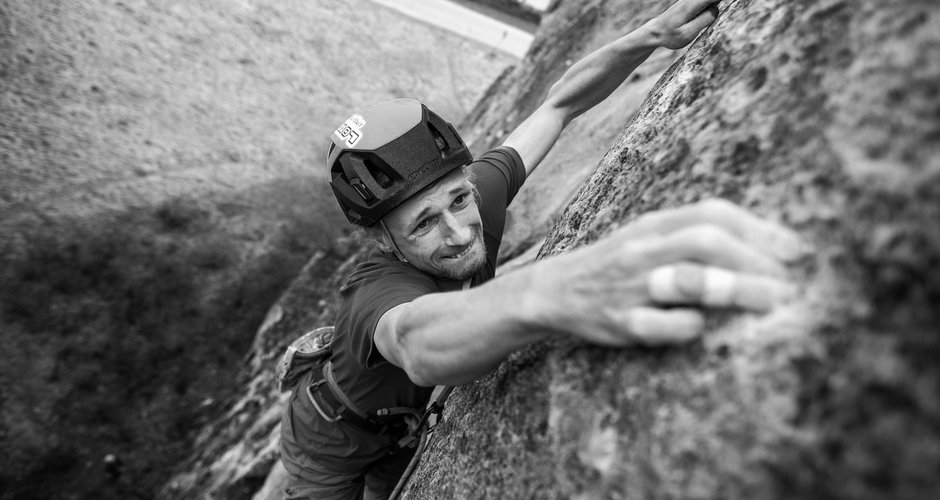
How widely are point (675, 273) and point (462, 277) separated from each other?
1.97 meters

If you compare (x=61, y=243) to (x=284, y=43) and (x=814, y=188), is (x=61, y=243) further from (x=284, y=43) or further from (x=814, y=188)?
(x=814, y=188)

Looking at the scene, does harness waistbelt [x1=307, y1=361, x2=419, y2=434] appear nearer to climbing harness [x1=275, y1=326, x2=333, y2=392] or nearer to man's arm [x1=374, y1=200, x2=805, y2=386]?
climbing harness [x1=275, y1=326, x2=333, y2=392]

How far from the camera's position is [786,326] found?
1210 millimetres

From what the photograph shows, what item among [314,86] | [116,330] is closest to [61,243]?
[116,330]

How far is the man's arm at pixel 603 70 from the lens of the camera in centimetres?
276

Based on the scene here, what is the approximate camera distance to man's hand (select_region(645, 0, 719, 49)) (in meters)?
2.67

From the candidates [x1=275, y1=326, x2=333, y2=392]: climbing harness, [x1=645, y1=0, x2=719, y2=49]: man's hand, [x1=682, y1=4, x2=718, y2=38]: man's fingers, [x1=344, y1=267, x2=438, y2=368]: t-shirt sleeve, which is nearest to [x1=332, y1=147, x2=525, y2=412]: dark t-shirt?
[x1=344, y1=267, x2=438, y2=368]: t-shirt sleeve

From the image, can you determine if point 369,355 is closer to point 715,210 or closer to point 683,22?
point 715,210

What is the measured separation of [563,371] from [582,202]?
43.4 inches

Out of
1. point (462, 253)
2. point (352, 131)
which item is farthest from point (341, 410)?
point (352, 131)

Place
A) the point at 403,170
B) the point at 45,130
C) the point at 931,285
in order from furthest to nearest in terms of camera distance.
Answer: the point at 45,130 < the point at 403,170 < the point at 931,285

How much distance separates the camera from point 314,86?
1500cm

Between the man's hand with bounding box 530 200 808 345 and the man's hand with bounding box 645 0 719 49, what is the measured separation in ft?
5.86

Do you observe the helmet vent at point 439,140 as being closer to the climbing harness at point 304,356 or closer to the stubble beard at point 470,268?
the stubble beard at point 470,268
